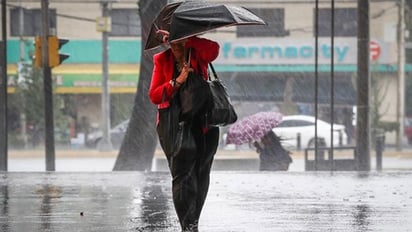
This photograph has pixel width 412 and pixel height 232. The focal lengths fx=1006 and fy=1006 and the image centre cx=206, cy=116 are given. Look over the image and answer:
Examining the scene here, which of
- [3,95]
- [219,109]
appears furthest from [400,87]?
[219,109]

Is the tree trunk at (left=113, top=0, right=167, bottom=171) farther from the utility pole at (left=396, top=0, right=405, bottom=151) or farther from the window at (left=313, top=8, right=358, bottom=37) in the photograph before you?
the utility pole at (left=396, top=0, right=405, bottom=151)

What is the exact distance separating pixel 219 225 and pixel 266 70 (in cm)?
1581

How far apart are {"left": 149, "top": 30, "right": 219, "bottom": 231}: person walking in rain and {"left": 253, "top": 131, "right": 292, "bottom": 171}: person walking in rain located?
32.4ft

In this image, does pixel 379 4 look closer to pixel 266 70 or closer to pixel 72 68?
pixel 266 70

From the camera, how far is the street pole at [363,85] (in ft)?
53.5

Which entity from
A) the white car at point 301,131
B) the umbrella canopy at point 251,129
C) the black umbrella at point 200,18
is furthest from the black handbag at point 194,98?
the white car at point 301,131

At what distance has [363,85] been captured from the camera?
53.5 ft

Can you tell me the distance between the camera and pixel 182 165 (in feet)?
22.5

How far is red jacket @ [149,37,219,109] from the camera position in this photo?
6.83 metres

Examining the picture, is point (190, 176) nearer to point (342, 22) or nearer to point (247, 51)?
point (342, 22)

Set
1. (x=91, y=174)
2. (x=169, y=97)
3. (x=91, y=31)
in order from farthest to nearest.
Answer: (x=91, y=31), (x=91, y=174), (x=169, y=97)

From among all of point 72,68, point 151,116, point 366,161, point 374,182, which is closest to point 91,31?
point 72,68

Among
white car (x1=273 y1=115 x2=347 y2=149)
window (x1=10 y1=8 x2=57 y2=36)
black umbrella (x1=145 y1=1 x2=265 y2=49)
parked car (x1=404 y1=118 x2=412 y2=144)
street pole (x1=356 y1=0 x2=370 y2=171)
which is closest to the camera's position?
black umbrella (x1=145 y1=1 x2=265 y2=49)

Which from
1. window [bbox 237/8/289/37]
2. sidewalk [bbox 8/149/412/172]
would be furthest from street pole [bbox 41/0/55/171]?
window [bbox 237/8/289/37]
